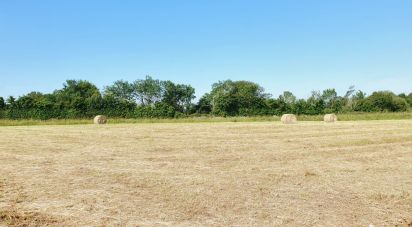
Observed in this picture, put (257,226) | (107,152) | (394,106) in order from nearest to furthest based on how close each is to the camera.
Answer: (257,226) → (107,152) → (394,106)

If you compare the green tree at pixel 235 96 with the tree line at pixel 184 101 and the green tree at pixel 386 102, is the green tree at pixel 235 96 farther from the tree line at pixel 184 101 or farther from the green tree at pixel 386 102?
the green tree at pixel 386 102

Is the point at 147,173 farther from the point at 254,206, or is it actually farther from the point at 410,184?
the point at 410,184

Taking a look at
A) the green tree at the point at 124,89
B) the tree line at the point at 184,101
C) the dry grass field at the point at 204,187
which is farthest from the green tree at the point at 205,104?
the dry grass field at the point at 204,187

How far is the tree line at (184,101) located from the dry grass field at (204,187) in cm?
4348

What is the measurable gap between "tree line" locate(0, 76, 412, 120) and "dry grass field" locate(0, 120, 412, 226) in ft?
143

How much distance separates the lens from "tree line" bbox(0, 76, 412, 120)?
2429 inches

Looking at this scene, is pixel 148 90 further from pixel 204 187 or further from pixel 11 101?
pixel 204 187

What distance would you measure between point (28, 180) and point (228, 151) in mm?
6956

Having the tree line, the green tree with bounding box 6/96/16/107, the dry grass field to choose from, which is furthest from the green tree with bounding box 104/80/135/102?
the dry grass field

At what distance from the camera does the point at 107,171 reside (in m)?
9.98

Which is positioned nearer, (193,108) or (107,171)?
(107,171)

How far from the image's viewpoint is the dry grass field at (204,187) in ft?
20.5

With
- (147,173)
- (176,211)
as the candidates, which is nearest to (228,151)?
(147,173)

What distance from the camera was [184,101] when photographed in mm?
102062
